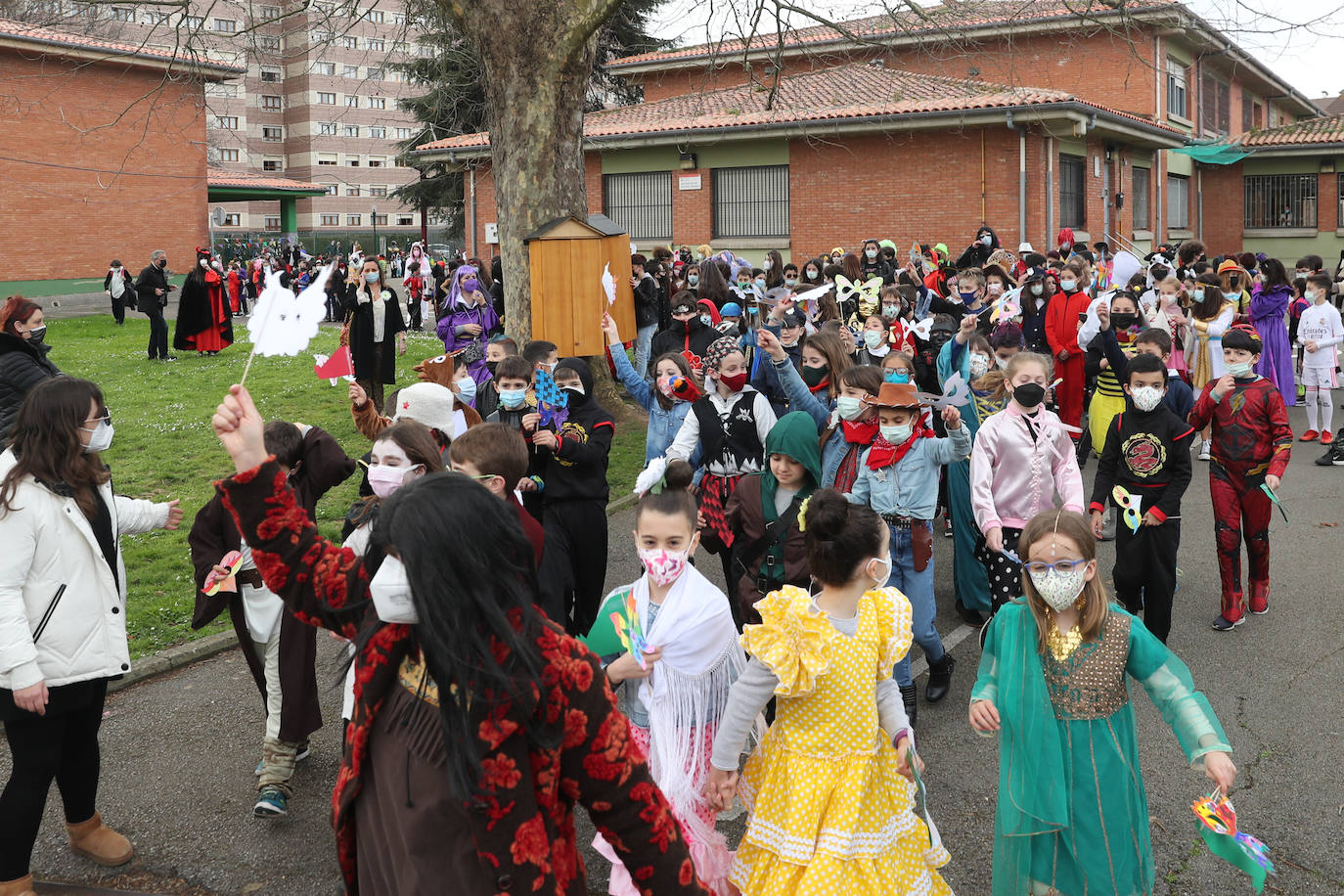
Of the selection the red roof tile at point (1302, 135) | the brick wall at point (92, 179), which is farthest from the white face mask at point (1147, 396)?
the brick wall at point (92, 179)

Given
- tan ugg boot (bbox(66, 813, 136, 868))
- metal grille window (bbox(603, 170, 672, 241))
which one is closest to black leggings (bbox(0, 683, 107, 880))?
tan ugg boot (bbox(66, 813, 136, 868))

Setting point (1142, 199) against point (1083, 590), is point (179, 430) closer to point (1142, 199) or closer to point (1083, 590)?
point (1083, 590)

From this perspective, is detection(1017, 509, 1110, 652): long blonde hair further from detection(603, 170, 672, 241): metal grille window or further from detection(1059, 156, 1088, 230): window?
detection(603, 170, 672, 241): metal grille window

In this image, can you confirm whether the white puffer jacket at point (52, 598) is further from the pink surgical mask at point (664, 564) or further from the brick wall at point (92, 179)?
the brick wall at point (92, 179)

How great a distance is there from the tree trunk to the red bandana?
6914 millimetres

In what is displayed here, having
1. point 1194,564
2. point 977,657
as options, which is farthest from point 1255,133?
point 977,657

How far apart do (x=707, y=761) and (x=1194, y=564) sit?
18.5 ft

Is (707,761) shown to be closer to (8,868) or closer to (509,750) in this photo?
(509,750)

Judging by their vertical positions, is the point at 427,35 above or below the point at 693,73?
below

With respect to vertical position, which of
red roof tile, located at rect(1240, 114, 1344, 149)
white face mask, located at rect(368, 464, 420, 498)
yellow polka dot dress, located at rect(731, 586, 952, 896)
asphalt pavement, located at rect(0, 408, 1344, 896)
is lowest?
asphalt pavement, located at rect(0, 408, 1344, 896)

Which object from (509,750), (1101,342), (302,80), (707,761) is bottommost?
(707,761)

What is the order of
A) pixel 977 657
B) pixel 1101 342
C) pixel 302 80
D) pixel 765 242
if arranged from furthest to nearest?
pixel 302 80, pixel 765 242, pixel 1101 342, pixel 977 657

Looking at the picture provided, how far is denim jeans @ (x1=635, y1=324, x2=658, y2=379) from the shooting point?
13820 millimetres

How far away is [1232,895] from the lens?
415 cm
